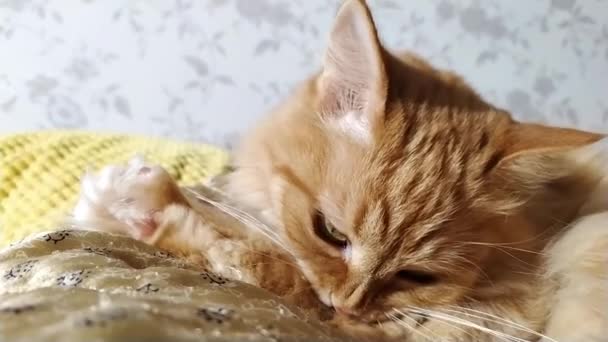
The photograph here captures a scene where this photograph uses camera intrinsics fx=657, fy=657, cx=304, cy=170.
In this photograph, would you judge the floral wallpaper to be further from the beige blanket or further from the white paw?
the beige blanket

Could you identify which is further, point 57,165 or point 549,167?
point 57,165

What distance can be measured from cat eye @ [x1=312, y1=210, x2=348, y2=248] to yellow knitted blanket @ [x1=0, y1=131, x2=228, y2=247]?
0.56 meters

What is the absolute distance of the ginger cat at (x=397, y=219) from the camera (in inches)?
41.1

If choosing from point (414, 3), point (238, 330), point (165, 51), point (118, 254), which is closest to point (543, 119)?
point (414, 3)

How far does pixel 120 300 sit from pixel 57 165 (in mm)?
1193

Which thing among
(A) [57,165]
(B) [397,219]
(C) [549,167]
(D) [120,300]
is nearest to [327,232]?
(B) [397,219]

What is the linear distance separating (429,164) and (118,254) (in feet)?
1.66

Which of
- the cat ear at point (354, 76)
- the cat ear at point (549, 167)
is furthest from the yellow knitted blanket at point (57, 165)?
the cat ear at point (549, 167)

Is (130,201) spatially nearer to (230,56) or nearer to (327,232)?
(327,232)

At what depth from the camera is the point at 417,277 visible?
110cm

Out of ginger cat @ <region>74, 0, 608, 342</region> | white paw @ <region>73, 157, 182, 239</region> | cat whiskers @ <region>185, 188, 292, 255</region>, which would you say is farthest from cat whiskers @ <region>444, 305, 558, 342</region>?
white paw @ <region>73, 157, 182, 239</region>

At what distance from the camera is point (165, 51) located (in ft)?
8.52

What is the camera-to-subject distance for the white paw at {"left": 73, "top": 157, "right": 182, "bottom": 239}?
44.9 inches

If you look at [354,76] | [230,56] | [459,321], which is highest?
[354,76]
